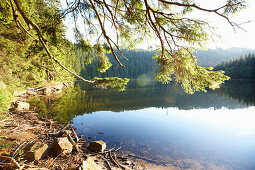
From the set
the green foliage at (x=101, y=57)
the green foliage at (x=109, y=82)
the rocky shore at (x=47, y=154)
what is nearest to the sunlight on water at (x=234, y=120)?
the rocky shore at (x=47, y=154)

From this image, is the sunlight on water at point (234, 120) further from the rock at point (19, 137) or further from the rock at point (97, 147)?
the rock at point (19, 137)

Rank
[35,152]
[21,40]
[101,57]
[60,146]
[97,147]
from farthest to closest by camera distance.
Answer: [21,40], [97,147], [101,57], [60,146], [35,152]

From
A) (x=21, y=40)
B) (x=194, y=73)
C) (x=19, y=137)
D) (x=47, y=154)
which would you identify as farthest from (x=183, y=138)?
(x=21, y=40)

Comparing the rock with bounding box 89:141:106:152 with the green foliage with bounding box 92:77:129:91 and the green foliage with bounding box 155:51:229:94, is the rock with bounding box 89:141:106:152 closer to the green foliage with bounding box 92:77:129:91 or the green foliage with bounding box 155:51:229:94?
the green foliage with bounding box 92:77:129:91

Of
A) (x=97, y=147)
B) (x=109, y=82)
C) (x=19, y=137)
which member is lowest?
(x=97, y=147)

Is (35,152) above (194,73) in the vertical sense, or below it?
below

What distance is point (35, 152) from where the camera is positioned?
10.8 ft

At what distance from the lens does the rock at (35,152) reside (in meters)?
3.22

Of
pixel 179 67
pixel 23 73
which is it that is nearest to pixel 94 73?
pixel 23 73

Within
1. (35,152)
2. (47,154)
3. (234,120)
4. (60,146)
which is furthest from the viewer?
(234,120)

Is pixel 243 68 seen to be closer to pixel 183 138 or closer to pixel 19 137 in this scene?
pixel 183 138

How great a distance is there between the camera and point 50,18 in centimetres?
363

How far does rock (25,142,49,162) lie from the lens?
3225mm

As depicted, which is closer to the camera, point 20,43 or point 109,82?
point 109,82
